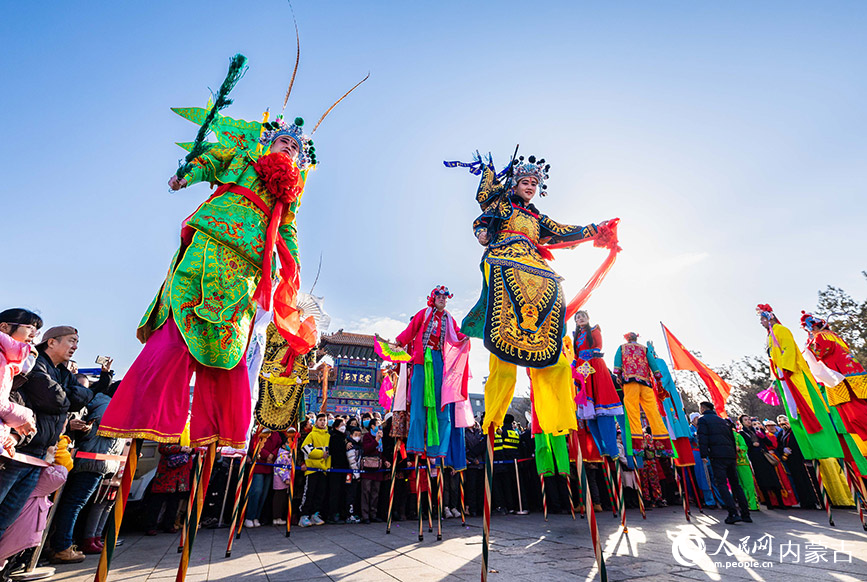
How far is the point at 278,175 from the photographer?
9.55 ft

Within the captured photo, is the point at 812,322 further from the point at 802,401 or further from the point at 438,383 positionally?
the point at 438,383

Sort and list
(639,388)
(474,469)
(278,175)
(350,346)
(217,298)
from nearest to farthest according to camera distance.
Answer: (217,298), (278,175), (639,388), (474,469), (350,346)

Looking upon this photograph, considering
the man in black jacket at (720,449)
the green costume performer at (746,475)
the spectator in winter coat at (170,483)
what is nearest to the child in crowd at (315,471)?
the spectator in winter coat at (170,483)

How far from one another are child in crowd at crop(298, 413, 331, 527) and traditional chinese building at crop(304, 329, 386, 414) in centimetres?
1910

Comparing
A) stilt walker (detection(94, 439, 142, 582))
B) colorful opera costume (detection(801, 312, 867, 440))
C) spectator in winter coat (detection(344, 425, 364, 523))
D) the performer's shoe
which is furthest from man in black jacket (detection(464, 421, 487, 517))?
stilt walker (detection(94, 439, 142, 582))

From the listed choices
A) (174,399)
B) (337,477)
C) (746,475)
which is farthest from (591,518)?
(746,475)

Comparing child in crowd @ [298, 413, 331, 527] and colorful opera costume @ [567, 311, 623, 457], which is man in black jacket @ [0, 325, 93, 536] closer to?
child in crowd @ [298, 413, 331, 527]

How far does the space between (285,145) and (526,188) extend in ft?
7.21

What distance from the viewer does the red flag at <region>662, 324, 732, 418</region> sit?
7.66 meters

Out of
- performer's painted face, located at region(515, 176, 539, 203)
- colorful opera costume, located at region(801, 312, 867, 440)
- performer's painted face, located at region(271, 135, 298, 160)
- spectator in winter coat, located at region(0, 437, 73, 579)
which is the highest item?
performer's painted face, located at region(515, 176, 539, 203)

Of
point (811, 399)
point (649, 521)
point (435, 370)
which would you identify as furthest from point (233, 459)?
point (811, 399)

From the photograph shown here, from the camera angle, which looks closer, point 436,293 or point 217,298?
point 217,298

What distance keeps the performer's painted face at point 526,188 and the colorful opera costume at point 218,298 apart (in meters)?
2.09

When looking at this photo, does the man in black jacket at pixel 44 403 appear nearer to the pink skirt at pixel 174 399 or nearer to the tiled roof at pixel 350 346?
the pink skirt at pixel 174 399
